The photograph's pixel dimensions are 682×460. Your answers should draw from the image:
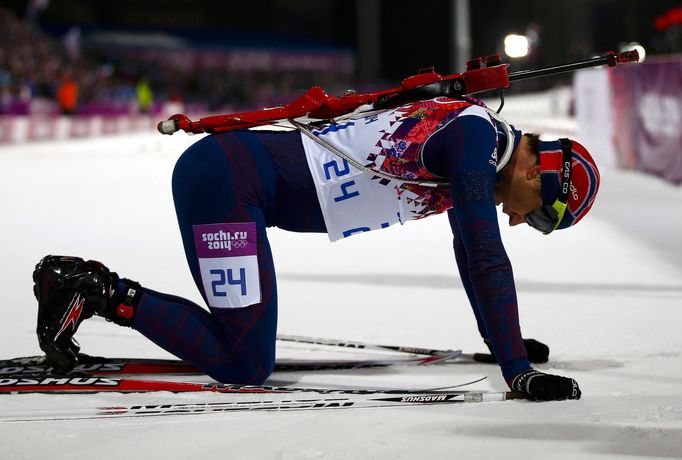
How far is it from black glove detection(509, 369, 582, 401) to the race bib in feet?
3.04

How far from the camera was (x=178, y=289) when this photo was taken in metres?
5.91

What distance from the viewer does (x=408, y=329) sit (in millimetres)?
4727

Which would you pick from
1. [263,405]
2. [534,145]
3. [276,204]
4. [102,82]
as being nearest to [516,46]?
[534,145]

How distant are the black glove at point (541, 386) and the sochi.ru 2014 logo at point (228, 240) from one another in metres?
1.02

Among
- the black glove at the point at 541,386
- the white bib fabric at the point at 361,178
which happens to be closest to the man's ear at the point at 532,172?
the white bib fabric at the point at 361,178

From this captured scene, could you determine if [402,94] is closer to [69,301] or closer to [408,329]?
[69,301]

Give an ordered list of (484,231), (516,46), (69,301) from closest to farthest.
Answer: (484,231)
(69,301)
(516,46)

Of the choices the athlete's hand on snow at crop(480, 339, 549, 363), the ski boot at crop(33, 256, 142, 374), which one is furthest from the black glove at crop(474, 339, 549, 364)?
the ski boot at crop(33, 256, 142, 374)

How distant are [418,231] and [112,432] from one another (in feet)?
18.9

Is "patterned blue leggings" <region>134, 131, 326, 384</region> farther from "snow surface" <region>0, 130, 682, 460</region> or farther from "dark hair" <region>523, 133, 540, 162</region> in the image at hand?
"dark hair" <region>523, 133, 540, 162</region>

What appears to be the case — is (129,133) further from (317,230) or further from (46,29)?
(317,230)

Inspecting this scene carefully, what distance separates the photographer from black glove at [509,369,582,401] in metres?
3.11

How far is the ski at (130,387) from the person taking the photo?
3.43 m

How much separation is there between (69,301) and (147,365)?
1.70ft
